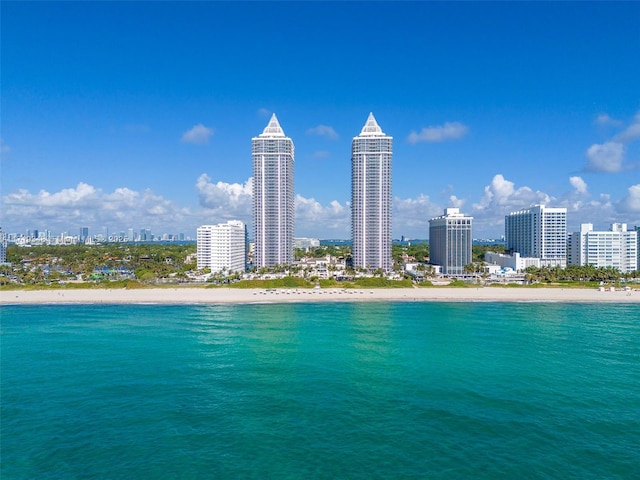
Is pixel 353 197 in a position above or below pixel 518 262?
above

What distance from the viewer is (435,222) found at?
117 m

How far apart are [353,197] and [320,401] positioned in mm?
82270

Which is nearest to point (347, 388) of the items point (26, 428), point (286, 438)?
point (286, 438)

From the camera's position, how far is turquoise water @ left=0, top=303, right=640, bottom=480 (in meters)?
20.4

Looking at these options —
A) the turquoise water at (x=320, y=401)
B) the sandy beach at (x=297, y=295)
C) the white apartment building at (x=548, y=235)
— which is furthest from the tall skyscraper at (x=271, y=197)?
the white apartment building at (x=548, y=235)

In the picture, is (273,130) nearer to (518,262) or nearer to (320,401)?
(518,262)

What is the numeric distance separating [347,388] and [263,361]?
9329mm

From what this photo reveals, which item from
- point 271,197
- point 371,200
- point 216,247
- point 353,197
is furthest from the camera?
point 271,197

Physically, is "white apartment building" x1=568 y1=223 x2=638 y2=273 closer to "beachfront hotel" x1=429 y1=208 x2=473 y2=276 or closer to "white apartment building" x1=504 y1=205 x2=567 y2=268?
"white apartment building" x1=504 y1=205 x2=567 y2=268

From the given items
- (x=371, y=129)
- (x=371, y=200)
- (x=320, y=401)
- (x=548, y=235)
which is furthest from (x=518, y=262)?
(x=320, y=401)

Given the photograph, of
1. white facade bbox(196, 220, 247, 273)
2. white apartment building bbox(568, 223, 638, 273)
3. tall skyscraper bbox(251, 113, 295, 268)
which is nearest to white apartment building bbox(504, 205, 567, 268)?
white apartment building bbox(568, 223, 638, 273)

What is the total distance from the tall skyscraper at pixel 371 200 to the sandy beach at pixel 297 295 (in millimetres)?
24836

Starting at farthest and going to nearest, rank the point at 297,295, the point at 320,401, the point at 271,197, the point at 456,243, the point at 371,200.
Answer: the point at 271,197
the point at 371,200
the point at 456,243
the point at 297,295
the point at 320,401

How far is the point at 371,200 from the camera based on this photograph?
10506 cm
